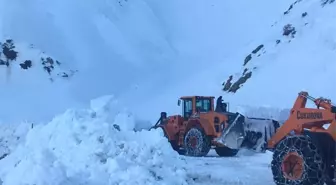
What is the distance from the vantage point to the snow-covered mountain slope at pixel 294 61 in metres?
26.7

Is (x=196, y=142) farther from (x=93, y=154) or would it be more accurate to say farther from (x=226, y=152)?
(x=93, y=154)

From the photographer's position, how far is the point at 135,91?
112 ft

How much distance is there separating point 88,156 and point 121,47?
2966 cm

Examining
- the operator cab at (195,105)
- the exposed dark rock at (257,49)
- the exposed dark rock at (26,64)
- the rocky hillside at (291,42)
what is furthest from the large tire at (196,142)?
the exposed dark rock at (257,49)

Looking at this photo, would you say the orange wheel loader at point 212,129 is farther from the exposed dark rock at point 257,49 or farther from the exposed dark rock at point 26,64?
the exposed dark rock at point 257,49

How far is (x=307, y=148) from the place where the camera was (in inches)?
335

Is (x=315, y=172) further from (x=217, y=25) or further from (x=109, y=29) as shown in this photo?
(x=217, y=25)

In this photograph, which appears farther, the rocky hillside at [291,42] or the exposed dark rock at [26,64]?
the exposed dark rock at [26,64]

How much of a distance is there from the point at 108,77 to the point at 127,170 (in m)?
26.3

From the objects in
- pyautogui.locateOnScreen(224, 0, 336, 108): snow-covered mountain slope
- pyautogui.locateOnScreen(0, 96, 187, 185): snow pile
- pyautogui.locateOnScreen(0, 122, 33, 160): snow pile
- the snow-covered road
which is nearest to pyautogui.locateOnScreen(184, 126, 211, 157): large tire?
the snow-covered road

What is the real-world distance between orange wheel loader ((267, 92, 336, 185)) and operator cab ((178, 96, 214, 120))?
308 inches

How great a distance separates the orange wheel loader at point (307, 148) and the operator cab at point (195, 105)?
782 centimetres

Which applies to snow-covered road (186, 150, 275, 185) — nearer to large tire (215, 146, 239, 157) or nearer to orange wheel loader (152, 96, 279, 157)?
orange wheel loader (152, 96, 279, 157)

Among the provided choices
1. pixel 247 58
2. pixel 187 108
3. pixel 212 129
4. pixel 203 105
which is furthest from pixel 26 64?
pixel 212 129
